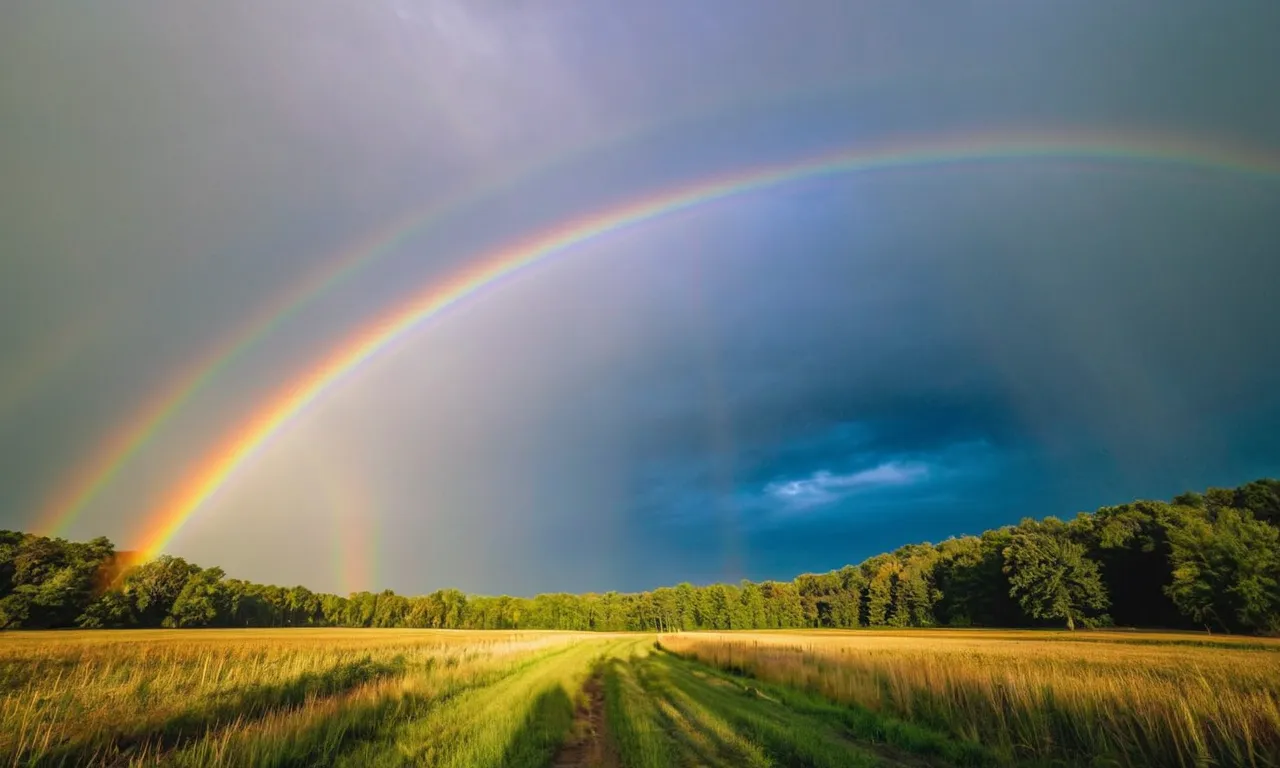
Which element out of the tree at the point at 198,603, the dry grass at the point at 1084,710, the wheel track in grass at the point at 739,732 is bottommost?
the wheel track in grass at the point at 739,732

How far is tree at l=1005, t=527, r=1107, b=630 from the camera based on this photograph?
2525 inches

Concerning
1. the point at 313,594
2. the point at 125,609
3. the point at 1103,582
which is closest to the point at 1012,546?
the point at 1103,582

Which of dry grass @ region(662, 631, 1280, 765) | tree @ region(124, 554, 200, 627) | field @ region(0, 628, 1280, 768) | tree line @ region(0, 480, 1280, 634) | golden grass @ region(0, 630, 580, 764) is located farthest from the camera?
tree @ region(124, 554, 200, 627)

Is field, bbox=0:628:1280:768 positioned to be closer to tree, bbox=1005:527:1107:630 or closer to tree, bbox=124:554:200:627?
tree, bbox=1005:527:1107:630

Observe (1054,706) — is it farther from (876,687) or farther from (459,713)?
(459,713)

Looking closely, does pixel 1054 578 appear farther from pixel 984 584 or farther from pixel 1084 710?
pixel 1084 710

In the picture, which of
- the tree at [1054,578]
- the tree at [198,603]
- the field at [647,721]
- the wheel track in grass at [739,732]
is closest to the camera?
the field at [647,721]

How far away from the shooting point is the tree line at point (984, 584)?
156ft

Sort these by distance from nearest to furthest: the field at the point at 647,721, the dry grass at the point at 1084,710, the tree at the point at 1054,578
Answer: the dry grass at the point at 1084,710
the field at the point at 647,721
the tree at the point at 1054,578

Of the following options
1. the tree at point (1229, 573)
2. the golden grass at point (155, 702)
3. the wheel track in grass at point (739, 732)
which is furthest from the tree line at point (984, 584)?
the golden grass at point (155, 702)

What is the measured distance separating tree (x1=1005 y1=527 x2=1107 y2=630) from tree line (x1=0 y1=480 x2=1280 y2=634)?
18 cm

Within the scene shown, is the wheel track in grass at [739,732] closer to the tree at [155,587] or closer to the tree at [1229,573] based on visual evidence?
the tree at [1229,573]

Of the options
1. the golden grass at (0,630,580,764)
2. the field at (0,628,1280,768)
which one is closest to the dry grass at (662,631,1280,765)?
the field at (0,628,1280,768)

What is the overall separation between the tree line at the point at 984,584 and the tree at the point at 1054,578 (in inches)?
7.1
